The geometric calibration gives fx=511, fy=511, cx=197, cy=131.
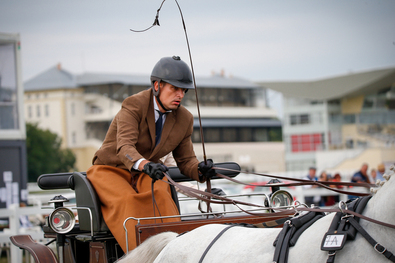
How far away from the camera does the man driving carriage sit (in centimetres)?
431

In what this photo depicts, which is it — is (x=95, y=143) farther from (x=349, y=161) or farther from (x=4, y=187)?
(x=4, y=187)

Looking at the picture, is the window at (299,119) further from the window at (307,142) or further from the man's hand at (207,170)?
the man's hand at (207,170)

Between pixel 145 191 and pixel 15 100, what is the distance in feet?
37.3

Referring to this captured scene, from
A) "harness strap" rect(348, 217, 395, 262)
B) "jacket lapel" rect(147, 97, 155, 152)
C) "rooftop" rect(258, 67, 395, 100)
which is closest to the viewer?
"harness strap" rect(348, 217, 395, 262)

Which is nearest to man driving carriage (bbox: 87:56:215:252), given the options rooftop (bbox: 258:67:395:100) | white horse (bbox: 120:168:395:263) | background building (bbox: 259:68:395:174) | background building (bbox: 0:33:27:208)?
white horse (bbox: 120:168:395:263)

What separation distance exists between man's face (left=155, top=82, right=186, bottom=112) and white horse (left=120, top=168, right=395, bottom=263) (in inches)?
51.7

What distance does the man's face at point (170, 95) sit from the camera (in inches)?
179

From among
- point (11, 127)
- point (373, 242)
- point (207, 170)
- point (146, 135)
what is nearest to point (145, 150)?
point (146, 135)

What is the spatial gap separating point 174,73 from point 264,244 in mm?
1948

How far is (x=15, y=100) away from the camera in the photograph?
1473 cm

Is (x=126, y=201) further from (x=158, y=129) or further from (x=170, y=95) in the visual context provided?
(x=170, y=95)

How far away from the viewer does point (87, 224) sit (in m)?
4.64

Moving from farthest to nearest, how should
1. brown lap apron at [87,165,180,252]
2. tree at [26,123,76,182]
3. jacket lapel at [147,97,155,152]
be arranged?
tree at [26,123,76,182] < jacket lapel at [147,97,155,152] < brown lap apron at [87,165,180,252]

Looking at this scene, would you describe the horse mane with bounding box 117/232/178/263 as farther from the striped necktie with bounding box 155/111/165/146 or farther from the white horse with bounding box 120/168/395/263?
the striped necktie with bounding box 155/111/165/146
